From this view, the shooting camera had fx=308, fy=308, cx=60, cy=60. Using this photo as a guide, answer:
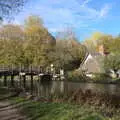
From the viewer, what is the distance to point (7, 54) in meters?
66.8

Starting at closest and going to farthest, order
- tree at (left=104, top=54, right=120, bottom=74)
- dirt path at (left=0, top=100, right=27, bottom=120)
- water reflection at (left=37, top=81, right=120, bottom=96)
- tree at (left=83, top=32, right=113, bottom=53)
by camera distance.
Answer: dirt path at (left=0, top=100, right=27, bottom=120) → water reflection at (left=37, top=81, right=120, bottom=96) → tree at (left=104, top=54, right=120, bottom=74) → tree at (left=83, top=32, right=113, bottom=53)

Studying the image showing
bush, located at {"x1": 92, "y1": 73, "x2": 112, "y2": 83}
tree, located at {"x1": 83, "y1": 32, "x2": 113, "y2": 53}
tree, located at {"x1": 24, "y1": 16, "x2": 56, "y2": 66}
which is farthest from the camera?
tree, located at {"x1": 83, "y1": 32, "x2": 113, "y2": 53}

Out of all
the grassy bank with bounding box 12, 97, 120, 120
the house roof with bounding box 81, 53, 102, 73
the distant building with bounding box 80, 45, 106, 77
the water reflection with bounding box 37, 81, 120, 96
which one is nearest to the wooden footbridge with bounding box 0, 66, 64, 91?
the water reflection with bounding box 37, 81, 120, 96

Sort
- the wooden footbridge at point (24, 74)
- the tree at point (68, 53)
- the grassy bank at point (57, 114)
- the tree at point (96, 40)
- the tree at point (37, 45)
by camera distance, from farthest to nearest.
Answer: the tree at point (96, 40) < the tree at point (68, 53) < the tree at point (37, 45) < the wooden footbridge at point (24, 74) < the grassy bank at point (57, 114)

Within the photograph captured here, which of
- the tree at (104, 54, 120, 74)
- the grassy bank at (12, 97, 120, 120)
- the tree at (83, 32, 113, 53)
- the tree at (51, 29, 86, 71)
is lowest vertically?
the grassy bank at (12, 97, 120, 120)

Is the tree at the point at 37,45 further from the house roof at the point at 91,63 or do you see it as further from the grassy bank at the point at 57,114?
the grassy bank at the point at 57,114

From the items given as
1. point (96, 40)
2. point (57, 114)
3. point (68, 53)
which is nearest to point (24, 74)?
point (68, 53)

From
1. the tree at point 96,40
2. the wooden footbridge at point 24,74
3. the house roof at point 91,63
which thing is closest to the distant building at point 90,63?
the house roof at point 91,63

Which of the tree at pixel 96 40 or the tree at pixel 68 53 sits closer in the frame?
the tree at pixel 68 53

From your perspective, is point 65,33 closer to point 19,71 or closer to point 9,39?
point 9,39

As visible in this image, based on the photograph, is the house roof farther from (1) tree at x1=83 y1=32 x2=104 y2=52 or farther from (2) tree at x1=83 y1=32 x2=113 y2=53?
(1) tree at x1=83 y1=32 x2=104 y2=52

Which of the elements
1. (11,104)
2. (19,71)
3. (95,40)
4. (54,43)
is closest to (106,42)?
(95,40)

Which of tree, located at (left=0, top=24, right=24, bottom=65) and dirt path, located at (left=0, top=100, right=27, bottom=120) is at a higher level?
tree, located at (left=0, top=24, right=24, bottom=65)

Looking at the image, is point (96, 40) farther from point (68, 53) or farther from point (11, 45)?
point (11, 45)
